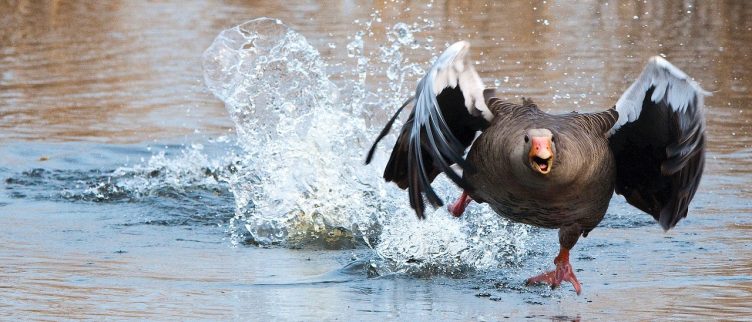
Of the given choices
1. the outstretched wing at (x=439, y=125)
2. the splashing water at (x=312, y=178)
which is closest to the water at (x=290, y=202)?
the splashing water at (x=312, y=178)

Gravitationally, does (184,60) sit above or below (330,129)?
below

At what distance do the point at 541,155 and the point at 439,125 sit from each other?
96 cm

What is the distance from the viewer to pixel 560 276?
6.81 meters

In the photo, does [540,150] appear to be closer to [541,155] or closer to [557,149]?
[541,155]

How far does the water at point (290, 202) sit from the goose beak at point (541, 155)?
0.84m

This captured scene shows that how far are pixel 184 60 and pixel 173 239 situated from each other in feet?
24.2

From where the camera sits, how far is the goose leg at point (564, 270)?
6.78 meters

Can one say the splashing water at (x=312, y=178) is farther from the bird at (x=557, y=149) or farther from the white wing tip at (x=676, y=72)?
the white wing tip at (x=676, y=72)

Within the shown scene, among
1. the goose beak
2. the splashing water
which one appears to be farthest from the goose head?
the splashing water

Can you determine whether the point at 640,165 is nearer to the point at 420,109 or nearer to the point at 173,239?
the point at 420,109

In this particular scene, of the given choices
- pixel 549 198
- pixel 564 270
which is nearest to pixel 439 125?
pixel 549 198

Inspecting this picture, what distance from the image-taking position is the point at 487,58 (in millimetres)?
14773

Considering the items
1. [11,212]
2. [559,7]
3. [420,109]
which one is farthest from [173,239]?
[559,7]

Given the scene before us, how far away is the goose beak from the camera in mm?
5777
